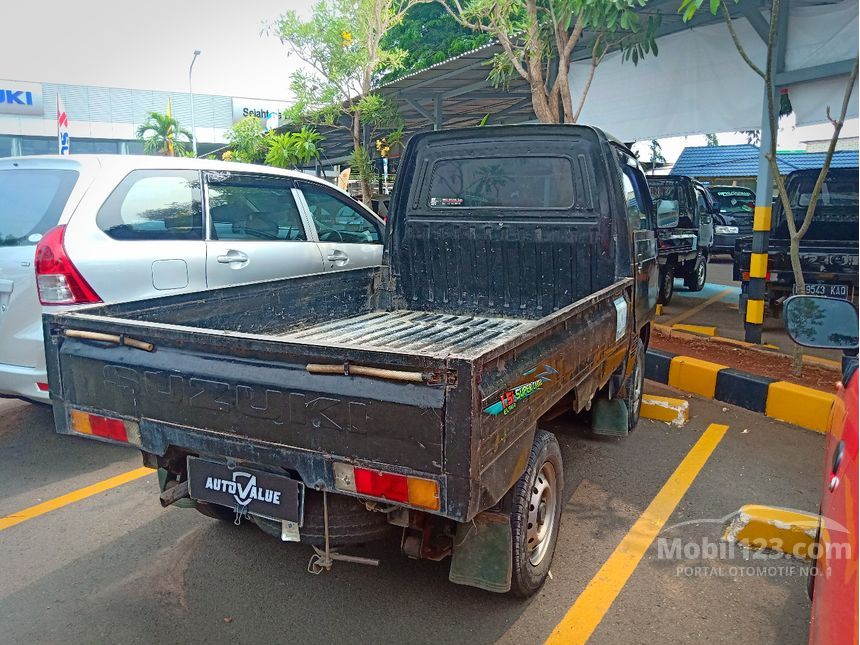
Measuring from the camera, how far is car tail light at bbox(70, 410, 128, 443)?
8.47ft

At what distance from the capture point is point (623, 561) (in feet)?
10.0

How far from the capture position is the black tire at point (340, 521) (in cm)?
239

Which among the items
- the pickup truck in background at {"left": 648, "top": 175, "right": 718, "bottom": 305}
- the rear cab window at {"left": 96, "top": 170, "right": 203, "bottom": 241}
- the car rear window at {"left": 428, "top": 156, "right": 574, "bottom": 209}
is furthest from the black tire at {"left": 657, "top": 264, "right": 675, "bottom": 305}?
the rear cab window at {"left": 96, "top": 170, "right": 203, "bottom": 241}

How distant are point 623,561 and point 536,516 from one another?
2.06 feet

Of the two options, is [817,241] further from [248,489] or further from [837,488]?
[248,489]

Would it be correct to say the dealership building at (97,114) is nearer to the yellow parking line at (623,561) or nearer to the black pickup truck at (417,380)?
the black pickup truck at (417,380)

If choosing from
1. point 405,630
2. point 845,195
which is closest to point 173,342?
point 405,630

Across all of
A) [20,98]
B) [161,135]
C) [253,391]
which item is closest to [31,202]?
[253,391]

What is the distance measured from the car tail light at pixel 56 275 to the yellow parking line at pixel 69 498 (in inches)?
42.0

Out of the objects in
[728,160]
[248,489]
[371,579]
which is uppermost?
[728,160]

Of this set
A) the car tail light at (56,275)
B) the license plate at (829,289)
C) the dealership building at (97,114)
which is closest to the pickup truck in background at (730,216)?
the license plate at (829,289)

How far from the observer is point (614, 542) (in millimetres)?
3234

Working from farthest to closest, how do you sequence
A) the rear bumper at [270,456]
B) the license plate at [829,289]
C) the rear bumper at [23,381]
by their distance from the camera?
the license plate at [829,289]
the rear bumper at [23,381]
the rear bumper at [270,456]

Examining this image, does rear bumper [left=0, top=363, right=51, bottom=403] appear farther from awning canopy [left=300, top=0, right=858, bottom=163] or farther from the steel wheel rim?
awning canopy [left=300, top=0, right=858, bottom=163]
